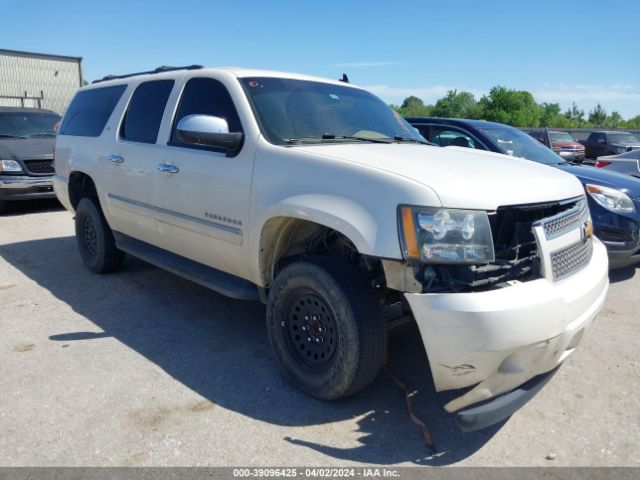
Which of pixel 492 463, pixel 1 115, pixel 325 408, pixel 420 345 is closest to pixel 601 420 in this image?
pixel 492 463

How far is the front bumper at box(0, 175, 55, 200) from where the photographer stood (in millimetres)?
9016

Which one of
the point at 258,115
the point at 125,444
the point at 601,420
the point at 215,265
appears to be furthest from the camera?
the point at 215,265

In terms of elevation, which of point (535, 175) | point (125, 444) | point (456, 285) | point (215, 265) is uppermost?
point (535, 175)

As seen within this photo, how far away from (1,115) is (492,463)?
10874 mm

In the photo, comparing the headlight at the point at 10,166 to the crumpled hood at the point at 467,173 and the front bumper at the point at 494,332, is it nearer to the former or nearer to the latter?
the crumpled hood at the point at 467,173

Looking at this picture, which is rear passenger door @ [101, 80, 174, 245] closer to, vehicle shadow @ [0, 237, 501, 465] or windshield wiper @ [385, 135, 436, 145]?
vehicle shadow @ [0, 237, 501, 465]

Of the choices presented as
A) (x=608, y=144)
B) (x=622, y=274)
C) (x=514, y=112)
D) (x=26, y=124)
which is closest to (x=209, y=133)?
(x=622, y=274)

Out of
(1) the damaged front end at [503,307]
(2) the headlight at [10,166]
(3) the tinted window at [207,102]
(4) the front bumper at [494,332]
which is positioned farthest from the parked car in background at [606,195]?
(2) the headlight at [10,166]

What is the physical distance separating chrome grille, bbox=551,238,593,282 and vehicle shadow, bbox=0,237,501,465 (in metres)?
0.95

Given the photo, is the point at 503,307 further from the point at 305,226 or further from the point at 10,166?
the point at 10,166

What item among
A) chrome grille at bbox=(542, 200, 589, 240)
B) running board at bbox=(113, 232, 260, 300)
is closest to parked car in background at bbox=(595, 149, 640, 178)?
chrome grille at bbox=(542, 200, 589, 240)

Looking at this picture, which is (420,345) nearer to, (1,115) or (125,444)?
(125,444)

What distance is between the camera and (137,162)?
4527mm

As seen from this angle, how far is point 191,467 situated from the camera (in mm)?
2607
